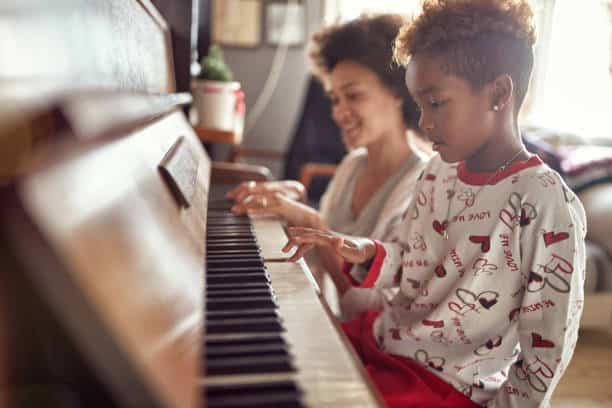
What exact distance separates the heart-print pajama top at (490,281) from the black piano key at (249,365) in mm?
478

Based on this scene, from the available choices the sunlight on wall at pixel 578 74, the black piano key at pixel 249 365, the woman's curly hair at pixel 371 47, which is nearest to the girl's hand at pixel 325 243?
the black piano key at pixel 249 365

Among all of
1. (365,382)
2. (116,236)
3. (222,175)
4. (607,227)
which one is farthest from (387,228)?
(607,227)

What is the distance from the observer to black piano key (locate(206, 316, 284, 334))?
25.9 inches

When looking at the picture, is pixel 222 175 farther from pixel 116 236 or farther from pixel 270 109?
pixel 270 109

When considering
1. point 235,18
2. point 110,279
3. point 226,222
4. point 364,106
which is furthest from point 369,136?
point 235,18

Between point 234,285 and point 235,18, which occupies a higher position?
point 235,18

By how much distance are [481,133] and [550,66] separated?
3.41m

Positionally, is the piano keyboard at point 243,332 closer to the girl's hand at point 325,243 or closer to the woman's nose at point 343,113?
the girl's hand at point 325,243

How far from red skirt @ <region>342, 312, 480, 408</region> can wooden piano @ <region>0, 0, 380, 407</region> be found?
246mm

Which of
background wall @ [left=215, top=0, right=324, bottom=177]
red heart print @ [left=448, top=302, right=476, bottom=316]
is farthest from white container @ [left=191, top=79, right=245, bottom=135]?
background wall @ [left=215, top=0, right=324, bottom=177]

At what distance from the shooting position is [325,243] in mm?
1037

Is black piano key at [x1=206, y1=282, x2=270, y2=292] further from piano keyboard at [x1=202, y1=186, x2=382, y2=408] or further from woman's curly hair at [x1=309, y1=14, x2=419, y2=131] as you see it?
woman's curly hair at [x1=309, y1=14, x2=419, y2=131]

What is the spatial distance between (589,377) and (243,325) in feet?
6.61

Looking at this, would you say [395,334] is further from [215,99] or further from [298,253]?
[215,99]
